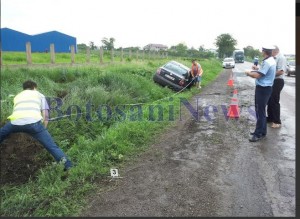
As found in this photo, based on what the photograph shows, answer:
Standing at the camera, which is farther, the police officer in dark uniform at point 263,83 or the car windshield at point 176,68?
the car windshield at point 176,68

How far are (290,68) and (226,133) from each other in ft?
76.6

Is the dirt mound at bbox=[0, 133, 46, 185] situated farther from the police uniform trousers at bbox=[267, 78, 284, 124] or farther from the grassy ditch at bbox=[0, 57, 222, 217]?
the police uniform trousers at bbox=[267, 78, 284, 124]

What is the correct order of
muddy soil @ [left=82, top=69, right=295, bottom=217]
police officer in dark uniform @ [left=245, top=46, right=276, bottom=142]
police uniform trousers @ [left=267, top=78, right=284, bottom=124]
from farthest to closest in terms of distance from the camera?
police uniform trousers @ [left=267, top=78, right=284, bottom=124]
police officer in dark uniform @ [left=245, top=46, right=276, bottom=142]
muddy soil @ [left=82, top=69, right=295, bottom=217]

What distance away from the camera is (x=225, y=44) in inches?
3145

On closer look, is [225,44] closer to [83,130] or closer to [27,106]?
[83,130]

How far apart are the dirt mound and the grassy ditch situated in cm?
11

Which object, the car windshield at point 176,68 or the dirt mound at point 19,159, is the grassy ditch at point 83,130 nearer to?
the dirt mound at point 19,159

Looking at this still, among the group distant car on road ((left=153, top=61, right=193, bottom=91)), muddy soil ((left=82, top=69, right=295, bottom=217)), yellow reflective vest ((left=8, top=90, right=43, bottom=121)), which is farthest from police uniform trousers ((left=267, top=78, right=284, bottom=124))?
distant car on road ((left=153, top=61, right=193, bottom=91))

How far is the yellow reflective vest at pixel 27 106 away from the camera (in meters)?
4.89

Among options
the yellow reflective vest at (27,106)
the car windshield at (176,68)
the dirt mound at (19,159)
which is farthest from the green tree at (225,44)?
the yellow reflective vest at (27,106)

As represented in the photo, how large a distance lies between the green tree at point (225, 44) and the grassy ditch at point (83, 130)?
233 feet

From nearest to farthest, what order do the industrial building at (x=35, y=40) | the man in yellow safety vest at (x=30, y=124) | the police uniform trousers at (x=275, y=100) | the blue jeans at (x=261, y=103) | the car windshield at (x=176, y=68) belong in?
the man in yellow safety vest at (x=30, y=124), the blue jeans at (x=261, y=103), the police uniform trousers at (x=275, y=100), the car windshield at (x=176, y=68), the industrial building at (x=35, y=40)

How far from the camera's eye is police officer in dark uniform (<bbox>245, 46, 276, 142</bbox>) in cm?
591

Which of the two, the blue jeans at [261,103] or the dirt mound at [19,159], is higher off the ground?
the blue jeans at [261,103]
